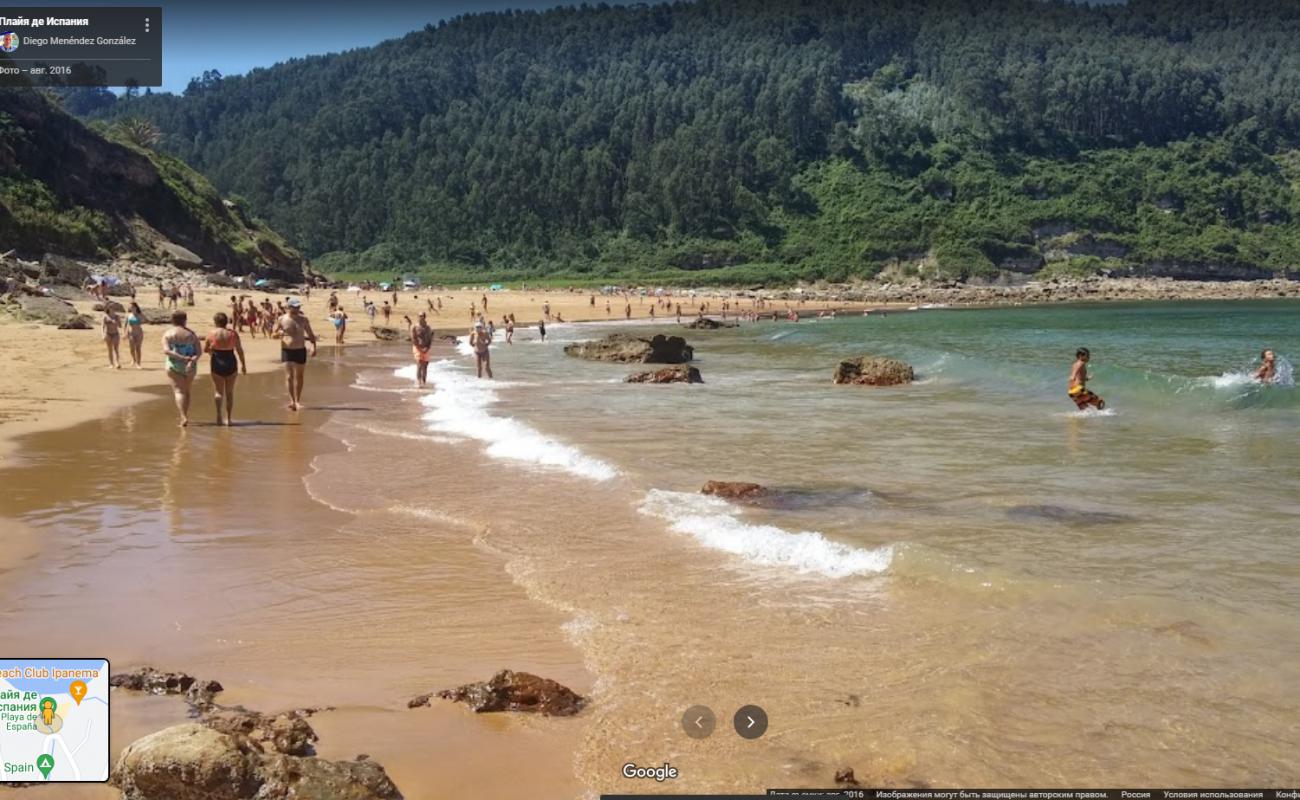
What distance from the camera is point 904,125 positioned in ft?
518

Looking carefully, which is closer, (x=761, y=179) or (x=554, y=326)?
(x=554, y=326)

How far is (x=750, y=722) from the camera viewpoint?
4609 millimetres

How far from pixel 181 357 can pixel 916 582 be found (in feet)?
35.7

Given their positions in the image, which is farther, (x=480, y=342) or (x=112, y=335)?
(x=480, y=342)

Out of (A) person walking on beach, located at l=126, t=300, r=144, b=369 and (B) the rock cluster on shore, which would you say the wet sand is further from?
(A) person walking on beach, located at l=126, t=300, r=144, b=369

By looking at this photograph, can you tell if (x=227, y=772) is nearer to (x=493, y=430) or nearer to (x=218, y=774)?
(x=218, y=774)

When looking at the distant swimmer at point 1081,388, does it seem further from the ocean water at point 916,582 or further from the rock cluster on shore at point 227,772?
the rock cluster on shore at point 227,772

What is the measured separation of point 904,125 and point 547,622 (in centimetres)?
16201

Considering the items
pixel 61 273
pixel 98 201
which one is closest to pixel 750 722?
pixel 61 273

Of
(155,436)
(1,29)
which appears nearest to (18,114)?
(1,29)

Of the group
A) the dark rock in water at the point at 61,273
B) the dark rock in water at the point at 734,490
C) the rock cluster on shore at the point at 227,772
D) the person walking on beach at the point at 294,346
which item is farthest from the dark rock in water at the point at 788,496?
the dark rock in water at the point at 61,273

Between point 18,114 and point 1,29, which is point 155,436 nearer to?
point 1,29

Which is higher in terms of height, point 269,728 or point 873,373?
point 873,373

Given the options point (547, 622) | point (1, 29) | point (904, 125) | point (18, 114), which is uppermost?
point (904, 125)
